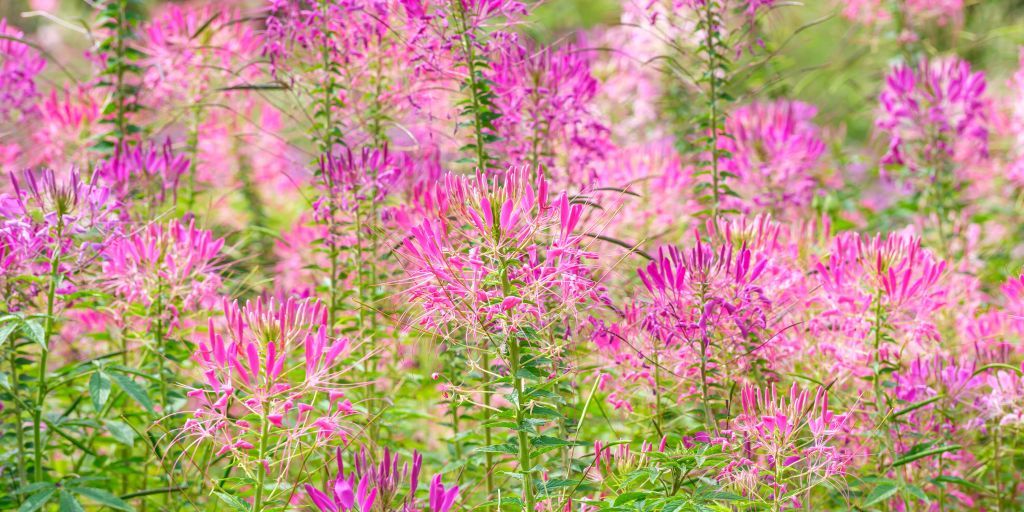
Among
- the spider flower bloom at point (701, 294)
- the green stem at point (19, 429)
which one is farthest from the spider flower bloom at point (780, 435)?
the green stem at point (19, 429)

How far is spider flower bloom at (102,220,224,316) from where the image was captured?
227cm

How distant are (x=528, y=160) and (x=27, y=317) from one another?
1220 mm

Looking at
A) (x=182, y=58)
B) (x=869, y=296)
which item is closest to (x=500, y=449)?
(x=869, y=296)

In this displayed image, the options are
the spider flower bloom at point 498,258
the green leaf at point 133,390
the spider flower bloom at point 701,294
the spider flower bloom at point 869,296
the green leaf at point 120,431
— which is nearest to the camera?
the spider flower bloom at point 498,258

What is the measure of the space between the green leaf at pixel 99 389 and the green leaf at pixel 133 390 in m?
0.02

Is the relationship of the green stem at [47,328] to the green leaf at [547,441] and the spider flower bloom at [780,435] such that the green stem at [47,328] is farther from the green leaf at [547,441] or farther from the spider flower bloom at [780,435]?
the spider flower bloom at [780,435]

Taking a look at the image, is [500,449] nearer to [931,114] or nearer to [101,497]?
[101,497]

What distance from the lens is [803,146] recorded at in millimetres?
3385

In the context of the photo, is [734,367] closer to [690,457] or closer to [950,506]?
[690,457]

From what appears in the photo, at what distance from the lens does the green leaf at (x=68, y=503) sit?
203 cm

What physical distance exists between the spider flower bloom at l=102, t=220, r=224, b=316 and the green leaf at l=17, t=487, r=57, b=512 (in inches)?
18.2

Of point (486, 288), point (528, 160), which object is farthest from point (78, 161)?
point (486, 288)

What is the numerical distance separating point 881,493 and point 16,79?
9.23 ft

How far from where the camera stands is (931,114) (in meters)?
3.29
